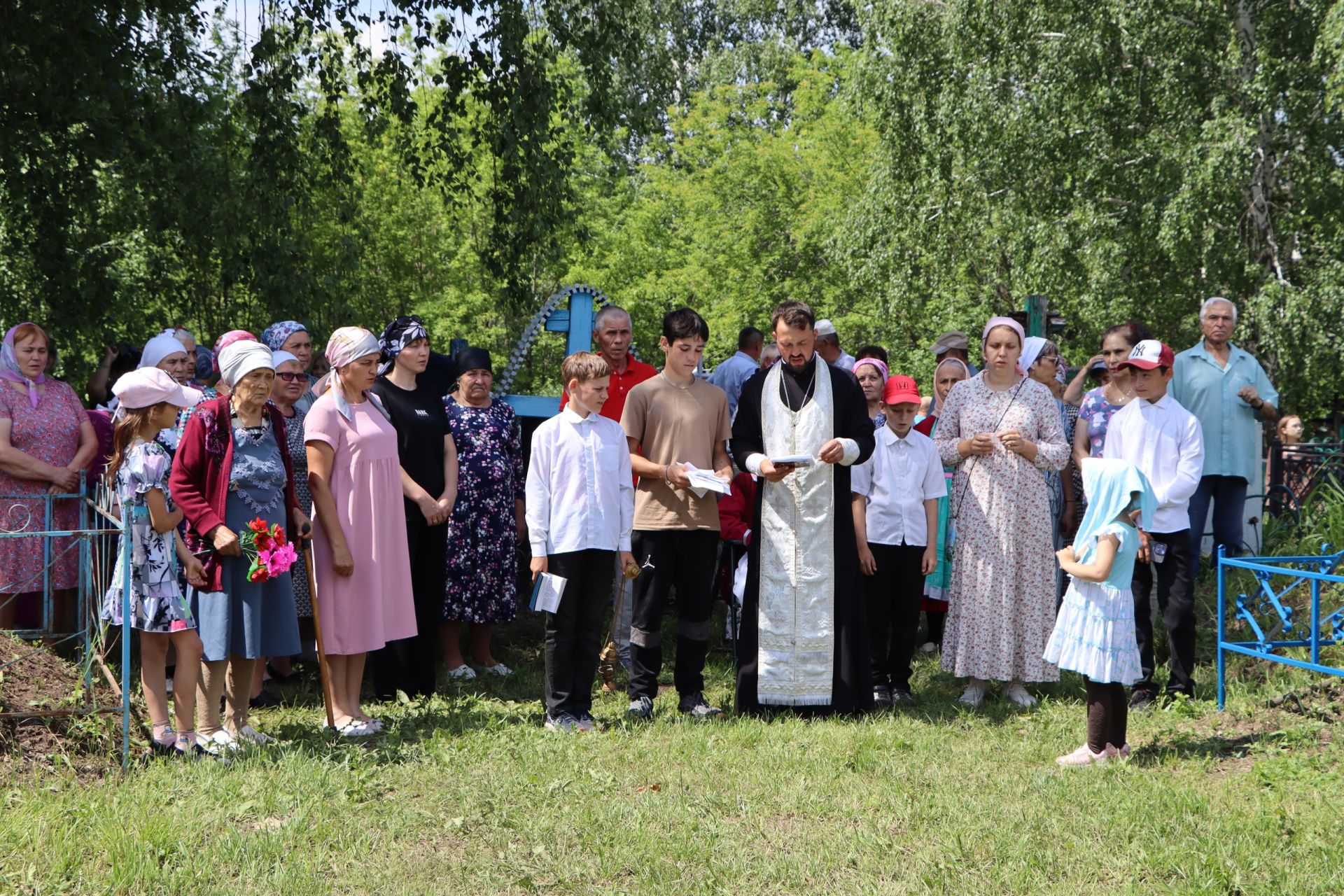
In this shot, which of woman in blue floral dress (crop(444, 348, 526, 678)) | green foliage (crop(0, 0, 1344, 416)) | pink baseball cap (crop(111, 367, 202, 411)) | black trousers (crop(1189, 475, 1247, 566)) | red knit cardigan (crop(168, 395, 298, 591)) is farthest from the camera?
green foliage (crop(0, 0, 1344, 416))

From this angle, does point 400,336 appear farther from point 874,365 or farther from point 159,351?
point 874,365

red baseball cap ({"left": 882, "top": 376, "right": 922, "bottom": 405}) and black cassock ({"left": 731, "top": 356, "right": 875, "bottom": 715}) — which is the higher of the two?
red baseball cap ({"left": 882, "top": 376, "right": 922, "bottom": 405})

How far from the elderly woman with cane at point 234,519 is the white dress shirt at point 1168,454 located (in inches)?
166

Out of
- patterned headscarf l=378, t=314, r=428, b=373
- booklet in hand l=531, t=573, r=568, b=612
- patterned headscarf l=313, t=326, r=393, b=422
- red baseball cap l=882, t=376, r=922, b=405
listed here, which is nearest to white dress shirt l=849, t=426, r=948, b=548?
red baseball cap l=882, t=376, r=922, b=405

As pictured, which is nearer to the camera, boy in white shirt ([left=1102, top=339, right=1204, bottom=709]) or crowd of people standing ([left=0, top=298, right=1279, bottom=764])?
crowd of people standing ([left=0, top=298, right=1279, bottom=764])

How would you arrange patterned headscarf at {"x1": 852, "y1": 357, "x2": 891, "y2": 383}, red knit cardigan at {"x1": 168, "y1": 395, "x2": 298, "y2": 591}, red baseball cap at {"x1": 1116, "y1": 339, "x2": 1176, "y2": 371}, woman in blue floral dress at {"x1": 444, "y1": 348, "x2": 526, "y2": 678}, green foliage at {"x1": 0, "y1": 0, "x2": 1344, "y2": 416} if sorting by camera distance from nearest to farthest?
1. red knit cardigan at {"x1": 168, "y1": 395, "x2": 298, "y2": 591}
2. red baseball cap at {"x1": 1116, "y1": 339, "x2": 1176, "y2": 371}
3. woman in blue floral dress at {"x1": 444, "y1": 348, "x2": 526, "y2": 678}
4. patterned headscarf at {"x1": 852, "y1": 357, "x2": 891, "y2": 383}
5. green foliage at {"x1": 0, "y1": 0, "x2": 1344, "y2": 416}

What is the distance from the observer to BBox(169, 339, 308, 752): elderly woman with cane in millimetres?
5301

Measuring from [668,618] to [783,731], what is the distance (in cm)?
351

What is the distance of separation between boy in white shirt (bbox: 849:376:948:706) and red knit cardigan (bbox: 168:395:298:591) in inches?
131

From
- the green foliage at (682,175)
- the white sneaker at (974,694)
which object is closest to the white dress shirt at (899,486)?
the white sneaker at (974,694)

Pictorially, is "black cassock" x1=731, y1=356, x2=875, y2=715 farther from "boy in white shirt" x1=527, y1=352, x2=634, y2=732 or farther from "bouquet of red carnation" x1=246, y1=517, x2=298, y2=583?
"bouquet of red carnation" x1=246, y1=517, x2=298, y2=583

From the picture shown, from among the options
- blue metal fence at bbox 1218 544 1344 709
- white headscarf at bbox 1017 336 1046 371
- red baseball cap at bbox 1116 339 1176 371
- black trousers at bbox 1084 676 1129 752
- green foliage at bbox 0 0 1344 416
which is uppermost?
green foliage at bbox 0 0 1344 416

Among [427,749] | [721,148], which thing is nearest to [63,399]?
[427,749]

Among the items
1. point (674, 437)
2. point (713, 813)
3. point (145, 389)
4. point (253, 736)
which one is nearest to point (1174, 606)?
point (674, 437)
